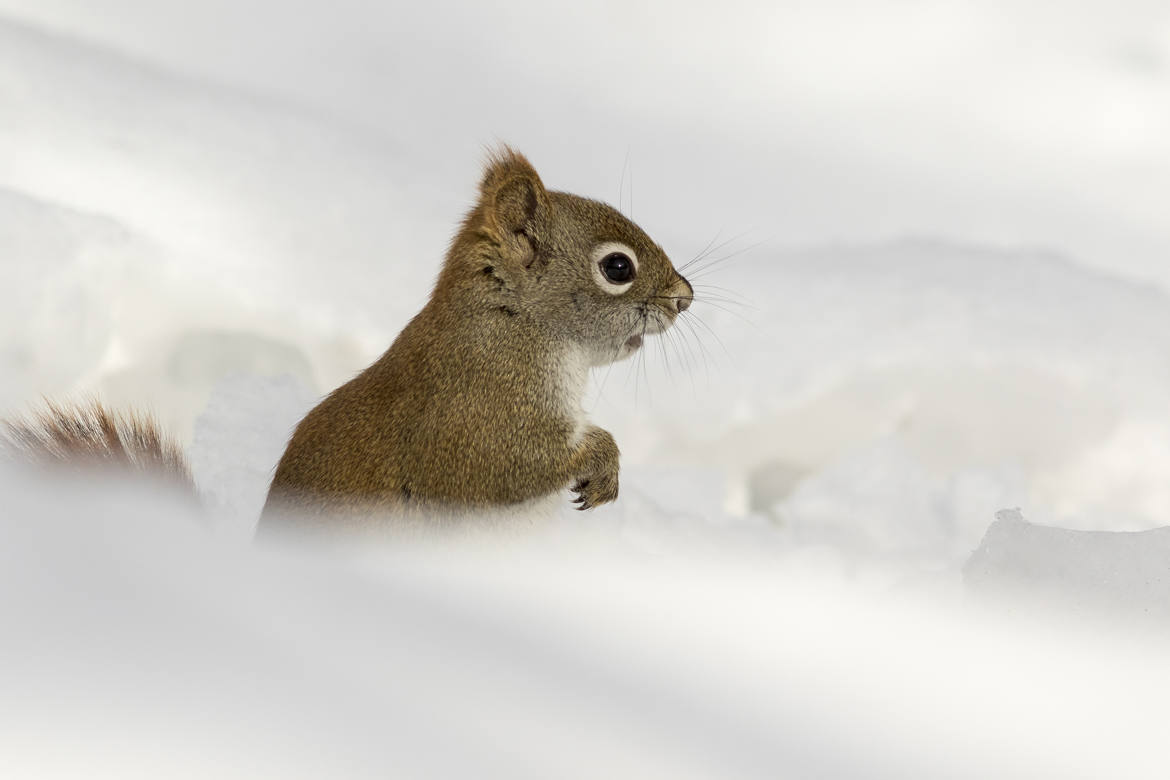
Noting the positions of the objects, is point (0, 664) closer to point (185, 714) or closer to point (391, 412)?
point (185, 714)

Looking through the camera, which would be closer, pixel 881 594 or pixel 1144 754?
pixel 1144 754

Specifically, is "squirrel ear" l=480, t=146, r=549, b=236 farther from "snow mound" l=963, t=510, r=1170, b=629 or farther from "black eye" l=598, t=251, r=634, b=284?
"snow mound" l=963, t=510, r=1170, b=629

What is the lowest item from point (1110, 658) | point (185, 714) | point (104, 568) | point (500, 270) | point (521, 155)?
point (185, 714)

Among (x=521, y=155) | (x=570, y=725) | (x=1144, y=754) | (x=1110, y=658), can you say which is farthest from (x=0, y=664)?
(x=1110, y=658)

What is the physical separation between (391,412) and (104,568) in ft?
1.23

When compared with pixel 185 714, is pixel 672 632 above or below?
above

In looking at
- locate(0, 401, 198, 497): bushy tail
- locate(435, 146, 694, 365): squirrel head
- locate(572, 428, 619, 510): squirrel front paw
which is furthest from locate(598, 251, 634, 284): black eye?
locate(0, 401, 198, 497): bushy tail

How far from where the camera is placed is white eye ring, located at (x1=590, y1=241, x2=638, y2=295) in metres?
1.50

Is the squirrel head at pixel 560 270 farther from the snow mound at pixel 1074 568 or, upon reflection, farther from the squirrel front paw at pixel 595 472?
the snow mound at pixel 1074 568

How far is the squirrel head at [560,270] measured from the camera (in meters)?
1.48

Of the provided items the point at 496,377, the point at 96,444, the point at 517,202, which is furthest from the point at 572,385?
the point at 96,444

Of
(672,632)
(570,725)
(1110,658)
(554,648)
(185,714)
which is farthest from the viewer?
(1110,658)

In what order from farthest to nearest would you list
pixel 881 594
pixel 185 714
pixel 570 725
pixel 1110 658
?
pixel 881 594 → pixel 1110 658 → pixel 570 725 → pixel 185 714

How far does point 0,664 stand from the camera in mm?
948
